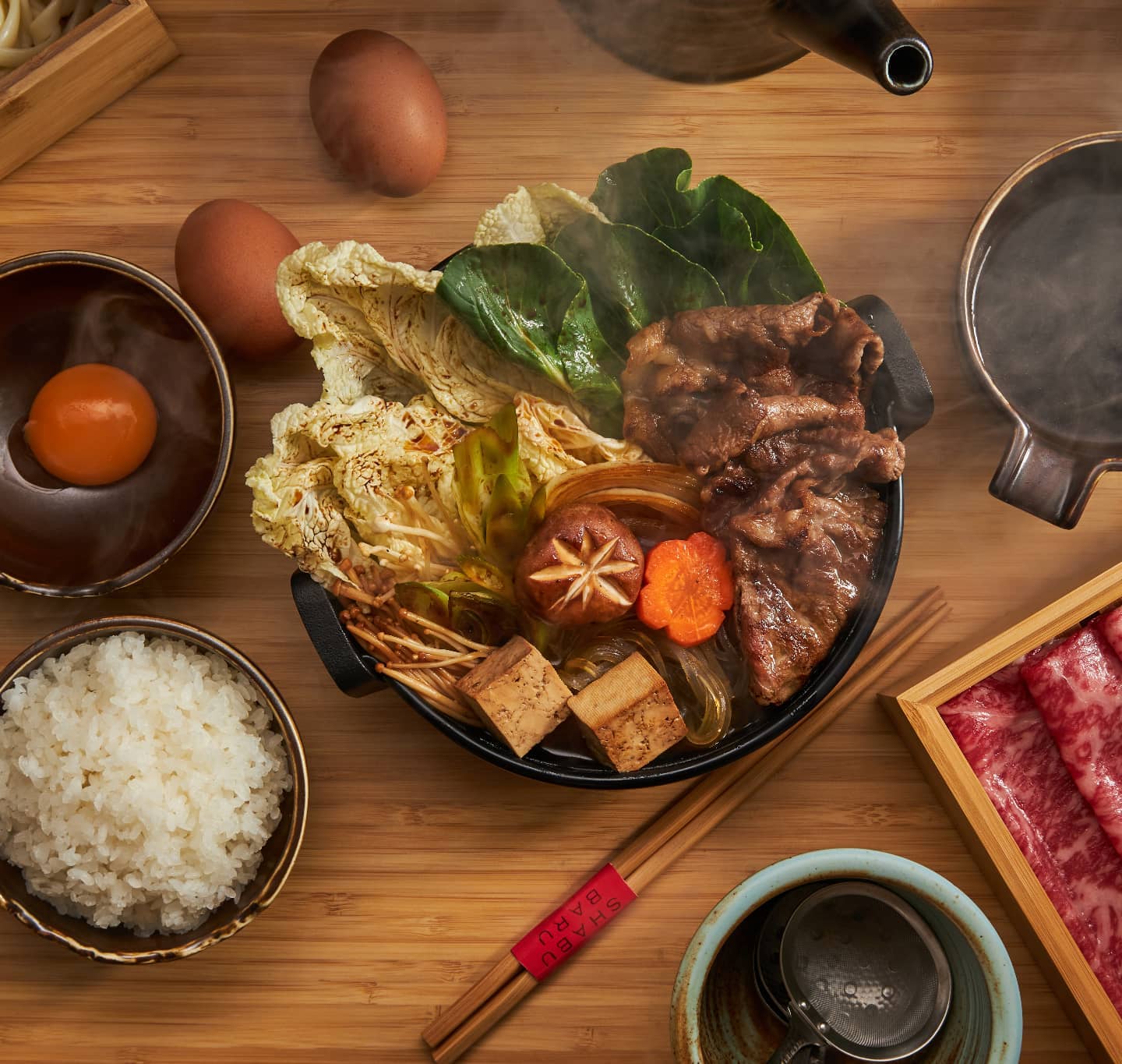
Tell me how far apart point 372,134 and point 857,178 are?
1188 millimetres

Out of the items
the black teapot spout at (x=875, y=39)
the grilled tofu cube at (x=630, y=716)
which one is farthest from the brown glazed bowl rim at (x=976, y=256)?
the grilled tofu cube at (x=630, y=716)

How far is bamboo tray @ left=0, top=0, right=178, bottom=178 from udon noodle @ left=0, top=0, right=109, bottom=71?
0.20 meters

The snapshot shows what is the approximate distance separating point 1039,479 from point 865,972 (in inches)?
42.4

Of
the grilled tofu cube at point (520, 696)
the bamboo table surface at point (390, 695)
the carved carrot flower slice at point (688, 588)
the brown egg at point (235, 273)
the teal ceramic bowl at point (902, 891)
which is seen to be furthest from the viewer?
the bamboo table surface at point (390, 695)

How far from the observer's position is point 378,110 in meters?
2.29

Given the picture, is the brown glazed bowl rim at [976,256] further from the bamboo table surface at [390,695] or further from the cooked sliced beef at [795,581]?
the cooked sliced beef at [795,581]

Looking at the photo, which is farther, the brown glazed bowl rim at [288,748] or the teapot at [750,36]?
the brown glazed bowl rim at [288,748]

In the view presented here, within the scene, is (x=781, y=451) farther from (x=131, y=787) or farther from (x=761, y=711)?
(x=131, y=787)

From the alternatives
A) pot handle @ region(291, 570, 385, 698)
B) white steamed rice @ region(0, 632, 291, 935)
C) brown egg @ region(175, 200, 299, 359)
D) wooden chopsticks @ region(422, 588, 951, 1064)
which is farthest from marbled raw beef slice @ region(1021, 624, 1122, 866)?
brown egg @ region(175, 200, 299, 359)

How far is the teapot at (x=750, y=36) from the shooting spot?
167 cm

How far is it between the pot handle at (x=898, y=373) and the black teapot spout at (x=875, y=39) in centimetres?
50

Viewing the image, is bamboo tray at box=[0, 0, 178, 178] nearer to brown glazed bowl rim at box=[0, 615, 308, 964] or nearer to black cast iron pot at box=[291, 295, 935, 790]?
brown glazed bowl rim at box=[0, 615, 308, 964]

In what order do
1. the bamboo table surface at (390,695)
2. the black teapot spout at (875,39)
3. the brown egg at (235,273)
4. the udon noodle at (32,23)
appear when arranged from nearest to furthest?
the black teapot spout at (875,39) → the brown egg at (235,273) → the bamboo table surface at (390,695) → the udon noodle at (32,23)

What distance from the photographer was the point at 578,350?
7.09ft
